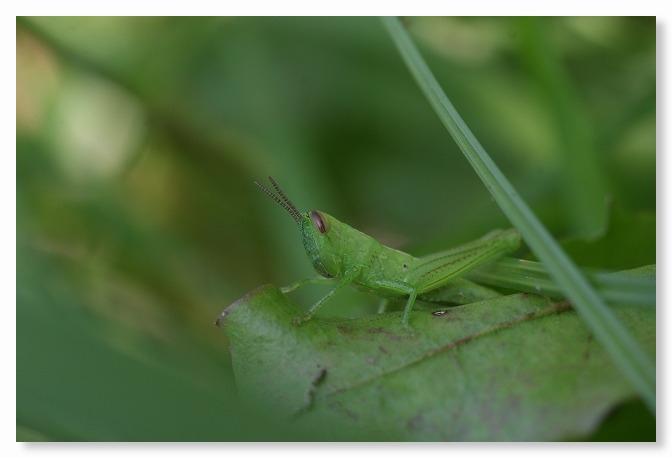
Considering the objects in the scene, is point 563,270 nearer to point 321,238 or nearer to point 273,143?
point 321,238

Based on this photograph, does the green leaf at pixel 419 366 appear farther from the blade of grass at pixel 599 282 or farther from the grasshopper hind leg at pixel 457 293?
the grasshopper hind leg at pixel 457 293

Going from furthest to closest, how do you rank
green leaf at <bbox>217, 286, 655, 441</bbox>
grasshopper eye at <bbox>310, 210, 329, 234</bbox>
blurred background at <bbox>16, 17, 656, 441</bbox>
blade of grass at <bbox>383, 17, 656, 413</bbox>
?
blurred background at <bbox>16, 17, 656, 441</bbox> → grasshopper eye at <bbox>310, 210, 329, 234</bbox> → green leaf at <bbox>217, 286, 655, 441</bbox> → blade of grass at <bbox>383, 17, 656, 413</bbox>

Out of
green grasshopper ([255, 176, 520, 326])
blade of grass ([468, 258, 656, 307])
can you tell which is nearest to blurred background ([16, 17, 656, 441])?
green grasshopper ([255, 176, 520, 326])

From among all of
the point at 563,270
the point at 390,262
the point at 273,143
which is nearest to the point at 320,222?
the point at 390,262

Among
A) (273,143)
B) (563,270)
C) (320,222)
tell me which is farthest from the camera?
(273,143)

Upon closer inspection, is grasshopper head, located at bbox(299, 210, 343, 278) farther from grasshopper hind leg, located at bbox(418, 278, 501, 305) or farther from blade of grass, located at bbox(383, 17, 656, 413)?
blade of grass, located at bbox(383, 17, 656, 413)

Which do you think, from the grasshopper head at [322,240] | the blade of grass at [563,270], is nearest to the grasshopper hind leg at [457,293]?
the grasshopper head at [322,240]

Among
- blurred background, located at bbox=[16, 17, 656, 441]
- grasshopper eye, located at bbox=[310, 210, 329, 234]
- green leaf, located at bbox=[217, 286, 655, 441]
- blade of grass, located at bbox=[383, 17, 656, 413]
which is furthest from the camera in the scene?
blurred background, located at bbox=[16, 17, 656, 441]
